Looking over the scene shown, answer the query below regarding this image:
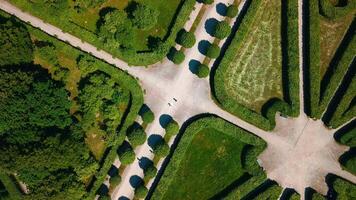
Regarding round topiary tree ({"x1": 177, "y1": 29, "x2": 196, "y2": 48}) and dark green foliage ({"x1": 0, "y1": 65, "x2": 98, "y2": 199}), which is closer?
dark green foliage ({"x1": 0, "y1": 65, "x2": 98, "y2": 199})

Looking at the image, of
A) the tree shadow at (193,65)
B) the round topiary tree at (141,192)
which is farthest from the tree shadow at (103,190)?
the tree shadow at (193,65)

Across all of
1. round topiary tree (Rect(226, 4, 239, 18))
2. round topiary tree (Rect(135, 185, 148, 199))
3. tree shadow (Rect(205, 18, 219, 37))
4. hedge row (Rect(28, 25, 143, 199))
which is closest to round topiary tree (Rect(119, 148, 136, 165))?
hedge row (Rect(28, 25, 143, 199))

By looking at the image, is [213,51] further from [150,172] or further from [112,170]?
[112,170]

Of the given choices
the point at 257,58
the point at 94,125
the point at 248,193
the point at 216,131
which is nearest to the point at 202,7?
the point at 257,58

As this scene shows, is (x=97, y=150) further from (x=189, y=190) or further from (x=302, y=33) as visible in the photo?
(x=302, y=33)

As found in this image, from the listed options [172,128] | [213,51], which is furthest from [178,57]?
[172,128]

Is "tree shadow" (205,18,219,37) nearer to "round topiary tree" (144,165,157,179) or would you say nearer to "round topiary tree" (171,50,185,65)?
"round topiary tree" (171,50,185,65)

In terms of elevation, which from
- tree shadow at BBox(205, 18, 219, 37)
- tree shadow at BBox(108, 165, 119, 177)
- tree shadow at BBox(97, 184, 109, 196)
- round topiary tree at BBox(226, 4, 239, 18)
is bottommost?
tree shadow at BBox(97, 184, 109, 196)
